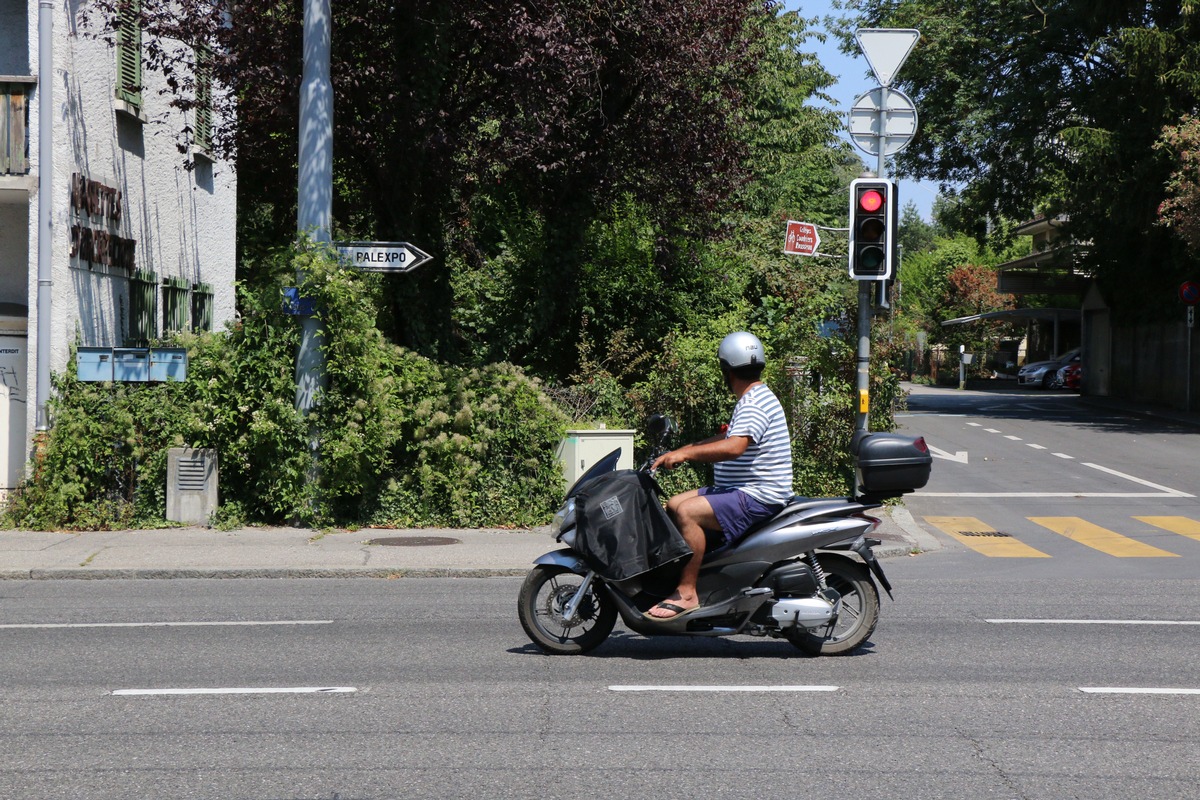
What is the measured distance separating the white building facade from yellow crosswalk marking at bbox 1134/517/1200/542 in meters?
11.4

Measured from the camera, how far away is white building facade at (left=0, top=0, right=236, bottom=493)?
45.9 ft

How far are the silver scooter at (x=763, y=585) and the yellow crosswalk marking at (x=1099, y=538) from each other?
5.91 m

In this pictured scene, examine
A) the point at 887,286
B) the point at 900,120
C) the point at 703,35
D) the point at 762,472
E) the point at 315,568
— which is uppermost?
the point at 703,35

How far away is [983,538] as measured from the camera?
13.6 metres

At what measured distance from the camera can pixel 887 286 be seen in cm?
1365

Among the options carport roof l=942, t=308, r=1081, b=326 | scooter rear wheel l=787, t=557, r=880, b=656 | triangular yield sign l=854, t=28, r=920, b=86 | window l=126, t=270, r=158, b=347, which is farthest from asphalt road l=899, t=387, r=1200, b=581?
carport roof l=942, t=308, r=1081, b=326

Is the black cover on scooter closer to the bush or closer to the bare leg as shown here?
the bare leg

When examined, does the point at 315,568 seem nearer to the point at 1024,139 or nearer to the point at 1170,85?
the point at 1170,85

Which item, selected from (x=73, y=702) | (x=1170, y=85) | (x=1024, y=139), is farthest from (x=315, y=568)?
(x=1024, y=139)

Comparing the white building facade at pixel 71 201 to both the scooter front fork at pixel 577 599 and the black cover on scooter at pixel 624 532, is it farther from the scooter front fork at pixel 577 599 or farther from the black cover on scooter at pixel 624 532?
the black cover on scooter at pixel 624 532

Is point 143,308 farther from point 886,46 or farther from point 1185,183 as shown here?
point 1185,183

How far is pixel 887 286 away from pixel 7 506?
9.54 m

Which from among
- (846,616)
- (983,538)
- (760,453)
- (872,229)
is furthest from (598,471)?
(983,538)

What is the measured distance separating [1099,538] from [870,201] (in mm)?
4408
